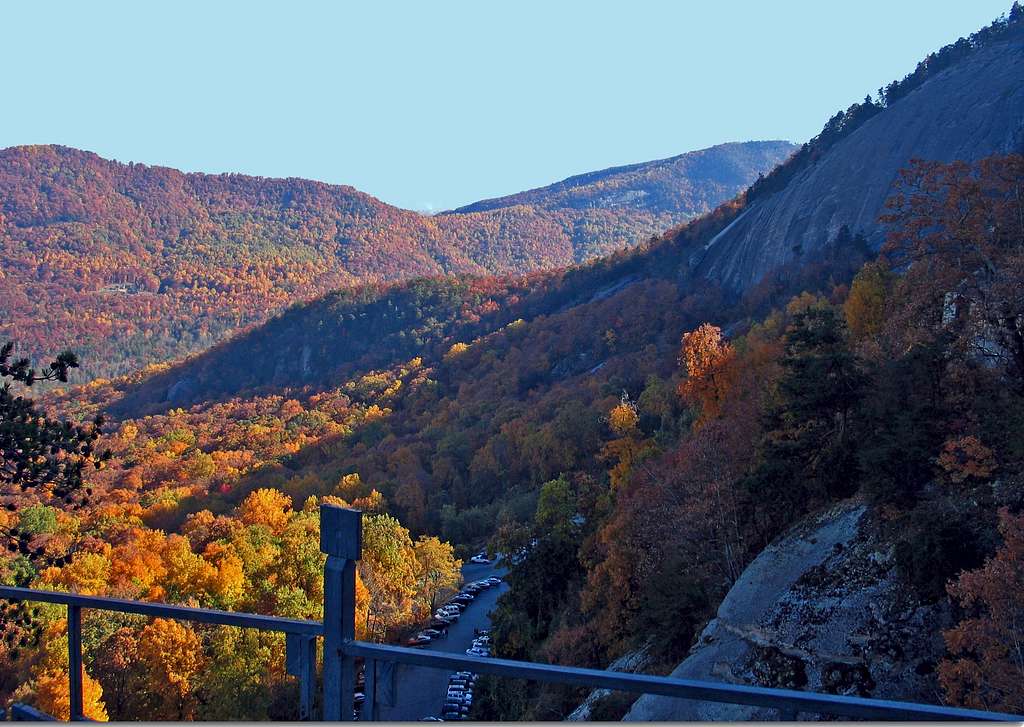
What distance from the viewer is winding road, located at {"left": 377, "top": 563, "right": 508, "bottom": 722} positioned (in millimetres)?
19300

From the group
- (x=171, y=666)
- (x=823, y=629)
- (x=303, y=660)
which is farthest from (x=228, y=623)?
(x=171, y=666)

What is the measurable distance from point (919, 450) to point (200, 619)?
12914 millimetres

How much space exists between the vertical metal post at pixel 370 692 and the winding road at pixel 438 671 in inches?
1.3

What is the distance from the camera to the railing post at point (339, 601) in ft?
12.5

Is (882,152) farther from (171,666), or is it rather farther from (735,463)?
(171,666)

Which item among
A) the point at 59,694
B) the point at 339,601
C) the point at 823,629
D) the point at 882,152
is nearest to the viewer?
the point at 339,601

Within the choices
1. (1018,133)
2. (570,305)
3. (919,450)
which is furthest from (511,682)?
(570,305)

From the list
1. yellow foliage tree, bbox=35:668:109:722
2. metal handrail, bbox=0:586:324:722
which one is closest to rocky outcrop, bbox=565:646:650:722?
yellow foliage tree, bbox=35:668:109:722

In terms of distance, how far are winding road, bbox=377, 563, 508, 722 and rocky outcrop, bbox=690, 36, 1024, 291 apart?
29.8 meters

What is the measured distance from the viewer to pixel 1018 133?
49.6 metres

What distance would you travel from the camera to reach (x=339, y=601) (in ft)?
12.9

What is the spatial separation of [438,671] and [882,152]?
196 ft

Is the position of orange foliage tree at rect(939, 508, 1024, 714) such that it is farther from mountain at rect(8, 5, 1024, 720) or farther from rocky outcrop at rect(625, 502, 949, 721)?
rocky outcrop at rect(625, 502, 949, 721)

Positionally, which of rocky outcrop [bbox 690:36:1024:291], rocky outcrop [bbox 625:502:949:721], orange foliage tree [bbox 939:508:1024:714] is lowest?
rocky outcrop [bbox 625:502:949:721]
